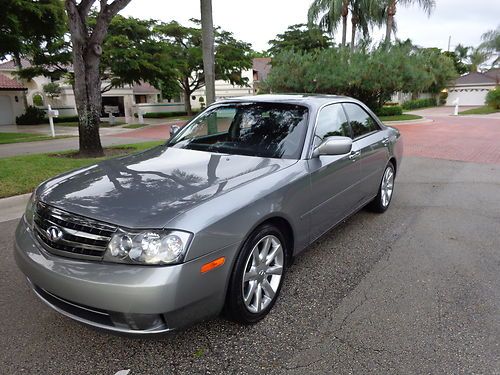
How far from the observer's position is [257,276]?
2631 millimetres

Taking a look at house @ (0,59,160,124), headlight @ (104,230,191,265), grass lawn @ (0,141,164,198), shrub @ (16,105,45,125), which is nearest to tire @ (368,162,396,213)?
headlight @ (104,230,191,265)

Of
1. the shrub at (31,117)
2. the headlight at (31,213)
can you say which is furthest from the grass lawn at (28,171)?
the shrub at (31,117)

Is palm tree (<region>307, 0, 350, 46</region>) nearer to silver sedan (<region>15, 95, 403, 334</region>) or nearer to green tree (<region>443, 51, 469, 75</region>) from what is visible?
silver sedan (<region>15, 95, 403, 334</region>)

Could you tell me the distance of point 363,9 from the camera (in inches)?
1102

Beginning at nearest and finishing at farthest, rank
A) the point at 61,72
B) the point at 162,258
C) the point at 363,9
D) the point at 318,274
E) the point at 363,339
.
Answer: the point at 162,258, the point at 363,339, the point at 318,274, the point at 61,72, the point at 363,9

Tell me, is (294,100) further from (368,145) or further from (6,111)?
(6,111)

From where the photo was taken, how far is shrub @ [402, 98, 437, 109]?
4162 cm

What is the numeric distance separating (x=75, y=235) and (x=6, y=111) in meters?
32.3

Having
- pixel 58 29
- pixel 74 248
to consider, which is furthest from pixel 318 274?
pixel 58 29

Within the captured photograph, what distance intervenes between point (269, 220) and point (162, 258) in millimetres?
904

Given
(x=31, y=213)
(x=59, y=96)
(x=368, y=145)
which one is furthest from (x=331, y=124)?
(x=59, y=96)

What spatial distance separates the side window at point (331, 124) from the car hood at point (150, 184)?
1.91 ft

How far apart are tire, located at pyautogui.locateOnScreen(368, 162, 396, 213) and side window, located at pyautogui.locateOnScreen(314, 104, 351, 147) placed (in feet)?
4.02

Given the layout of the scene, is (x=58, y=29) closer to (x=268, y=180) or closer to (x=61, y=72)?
(x=61, y=72)
